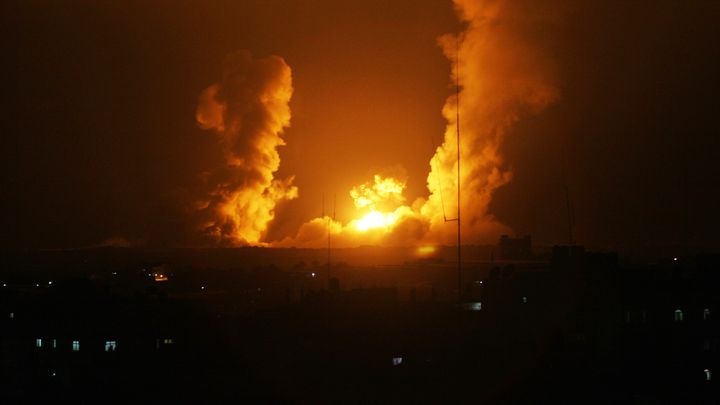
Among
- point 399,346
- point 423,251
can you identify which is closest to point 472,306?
point 399,346

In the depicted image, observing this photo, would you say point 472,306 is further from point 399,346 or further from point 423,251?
point 423,251

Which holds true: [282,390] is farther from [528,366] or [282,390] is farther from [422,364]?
[528,366]

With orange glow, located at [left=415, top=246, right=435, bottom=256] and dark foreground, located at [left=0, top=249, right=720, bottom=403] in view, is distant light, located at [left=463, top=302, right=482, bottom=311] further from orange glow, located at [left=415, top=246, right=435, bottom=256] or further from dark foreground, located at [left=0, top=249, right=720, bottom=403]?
orange glow, located at [left=415, top=246, right=435, bottom=256]

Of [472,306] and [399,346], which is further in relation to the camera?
[472,306]

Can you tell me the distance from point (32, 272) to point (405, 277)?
25.5 meters

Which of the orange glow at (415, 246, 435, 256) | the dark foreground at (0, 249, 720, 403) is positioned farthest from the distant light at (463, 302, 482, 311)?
the orange glow at (415, 246, 435, 256)

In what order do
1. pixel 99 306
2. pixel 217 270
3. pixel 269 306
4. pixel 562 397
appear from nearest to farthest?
1. pixel 562 397
2. pixel 99 306
3. pixel 269 306
4. pixel 217 270

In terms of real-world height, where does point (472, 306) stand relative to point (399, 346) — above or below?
above

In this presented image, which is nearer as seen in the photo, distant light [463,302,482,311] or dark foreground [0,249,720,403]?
dark foreground [0,249,720,403]

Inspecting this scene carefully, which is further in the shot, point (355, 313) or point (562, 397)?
point (355, 313)

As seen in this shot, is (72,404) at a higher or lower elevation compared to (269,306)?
lower

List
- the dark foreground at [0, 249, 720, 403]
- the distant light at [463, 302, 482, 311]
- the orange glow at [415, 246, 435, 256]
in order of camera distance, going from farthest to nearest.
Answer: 1. the orange glow at [415, 246, 435, 256]
2. the distant light at [463, 302, 482, 311]
3. the dark foreground at [0, 249, 720, 403]

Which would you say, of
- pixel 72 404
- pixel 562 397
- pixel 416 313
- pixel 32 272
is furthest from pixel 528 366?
pixel 32 272

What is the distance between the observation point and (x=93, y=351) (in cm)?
3372
